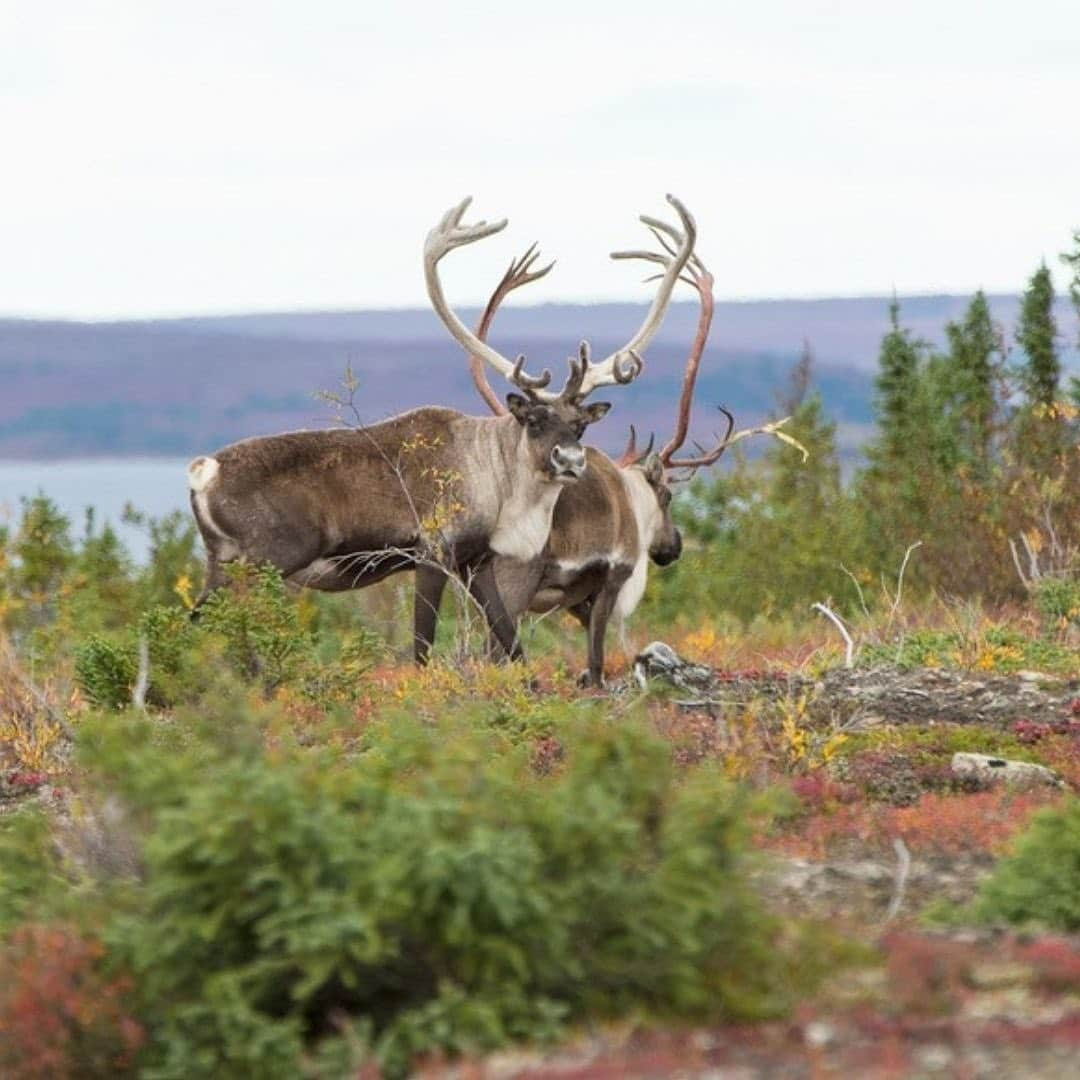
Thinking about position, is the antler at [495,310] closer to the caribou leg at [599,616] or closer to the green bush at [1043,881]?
the caribou leg at [599,616]

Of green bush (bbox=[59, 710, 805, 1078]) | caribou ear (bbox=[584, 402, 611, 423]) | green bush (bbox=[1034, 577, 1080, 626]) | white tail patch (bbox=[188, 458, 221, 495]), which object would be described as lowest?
green bush (bbox=[1034, 577, 1080, 626])

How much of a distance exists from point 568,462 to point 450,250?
1792 mm

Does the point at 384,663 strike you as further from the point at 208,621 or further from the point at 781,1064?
the point at 781,1064

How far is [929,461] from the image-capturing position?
1070 inches

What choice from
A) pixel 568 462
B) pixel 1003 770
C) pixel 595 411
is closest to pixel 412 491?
pixel 568 462

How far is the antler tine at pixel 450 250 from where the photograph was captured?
46.7 ft

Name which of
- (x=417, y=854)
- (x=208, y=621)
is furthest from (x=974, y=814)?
(x=208, y=621)

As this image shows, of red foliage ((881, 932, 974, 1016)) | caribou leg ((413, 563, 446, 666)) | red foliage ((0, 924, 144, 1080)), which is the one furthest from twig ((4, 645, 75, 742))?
red foliage ((881, 932, 974, 1016))

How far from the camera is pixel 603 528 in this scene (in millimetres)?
14211

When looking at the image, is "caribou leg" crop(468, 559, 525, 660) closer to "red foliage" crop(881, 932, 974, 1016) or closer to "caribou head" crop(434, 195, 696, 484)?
"caribou head" crop(434, 195, 696, 484)

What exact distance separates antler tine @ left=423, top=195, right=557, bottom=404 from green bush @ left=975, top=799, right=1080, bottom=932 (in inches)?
290

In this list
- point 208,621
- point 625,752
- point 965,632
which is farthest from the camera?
point 965,632

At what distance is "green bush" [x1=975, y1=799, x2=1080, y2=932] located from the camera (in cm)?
673

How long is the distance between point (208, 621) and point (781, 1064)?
6904 millimetres
